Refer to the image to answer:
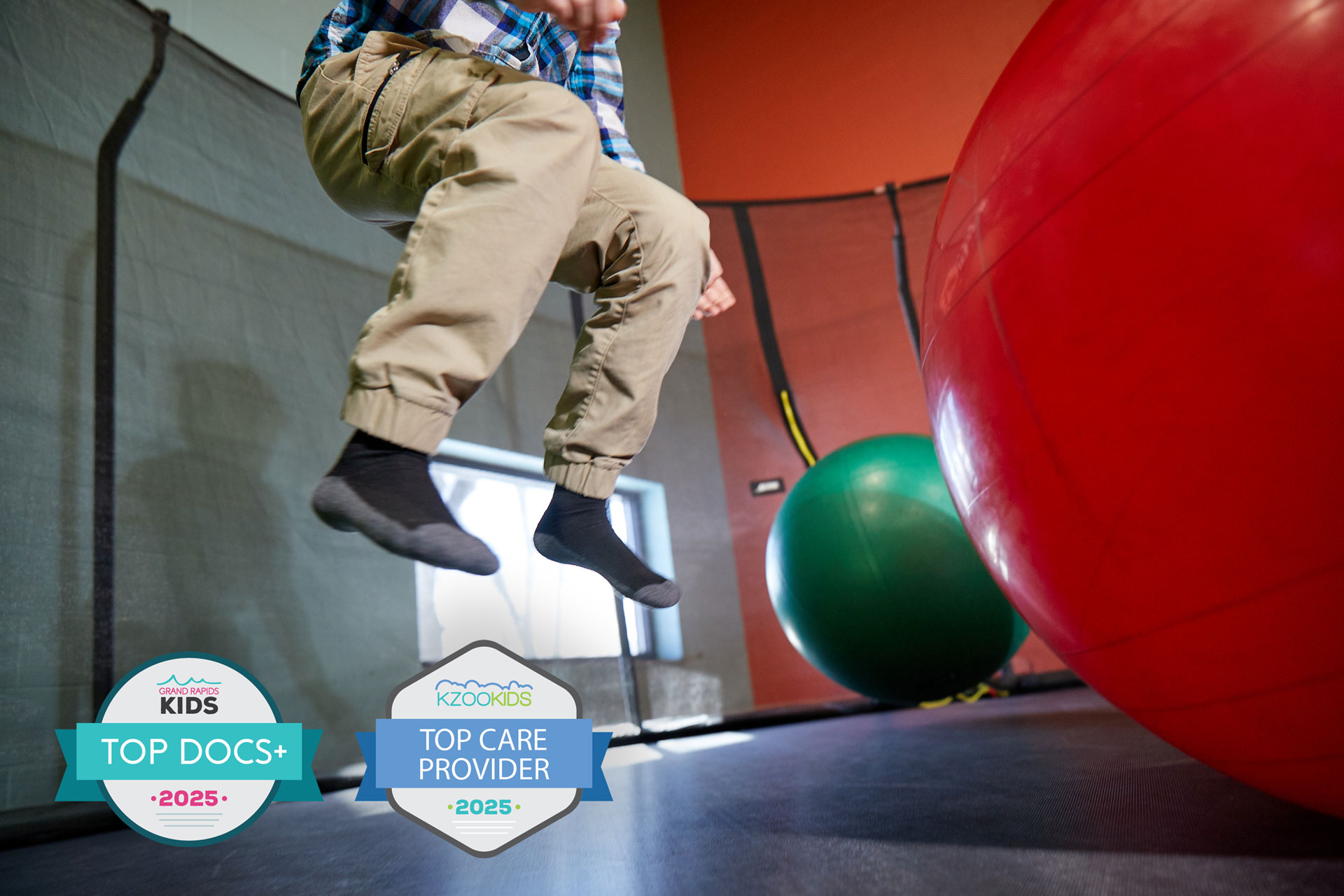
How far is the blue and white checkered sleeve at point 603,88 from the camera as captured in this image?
1.10 m

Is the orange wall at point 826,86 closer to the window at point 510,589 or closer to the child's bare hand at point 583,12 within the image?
the window at point 510,589

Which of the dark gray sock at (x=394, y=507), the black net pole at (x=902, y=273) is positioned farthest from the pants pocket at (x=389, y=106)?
the black net pole at (x=902, y=273)

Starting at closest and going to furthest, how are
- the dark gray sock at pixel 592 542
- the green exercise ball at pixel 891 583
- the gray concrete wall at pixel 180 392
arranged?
the dark gray sock at pixel 592 542
the gray concrete wall at pixel 180 392
the green exercise ball at pixel 891 583

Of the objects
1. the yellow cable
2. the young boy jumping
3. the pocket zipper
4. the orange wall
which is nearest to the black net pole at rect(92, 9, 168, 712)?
the young boy jumping

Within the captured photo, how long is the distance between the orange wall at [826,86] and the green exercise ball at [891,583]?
1791 millimetres

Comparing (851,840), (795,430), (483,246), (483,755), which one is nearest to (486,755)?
(483,755)

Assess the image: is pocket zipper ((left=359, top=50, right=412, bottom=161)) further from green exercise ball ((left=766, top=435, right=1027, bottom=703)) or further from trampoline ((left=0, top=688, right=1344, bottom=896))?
green exercise ball ((left=766, top=435, right=1027, bottom=703))

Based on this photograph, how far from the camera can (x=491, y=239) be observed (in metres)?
0.73

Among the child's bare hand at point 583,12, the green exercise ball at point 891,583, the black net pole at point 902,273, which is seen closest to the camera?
the child's bare hand at point 583,12

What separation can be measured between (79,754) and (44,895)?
32 cm

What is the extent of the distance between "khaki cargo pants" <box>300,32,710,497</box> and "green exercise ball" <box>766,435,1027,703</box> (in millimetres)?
1147

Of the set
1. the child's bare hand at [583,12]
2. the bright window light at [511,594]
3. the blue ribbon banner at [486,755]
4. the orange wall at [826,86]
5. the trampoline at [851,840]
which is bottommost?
the trampoline at [851,840]

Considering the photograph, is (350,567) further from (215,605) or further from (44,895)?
(44,895)

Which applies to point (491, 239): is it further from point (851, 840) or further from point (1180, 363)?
point (851, 840)
